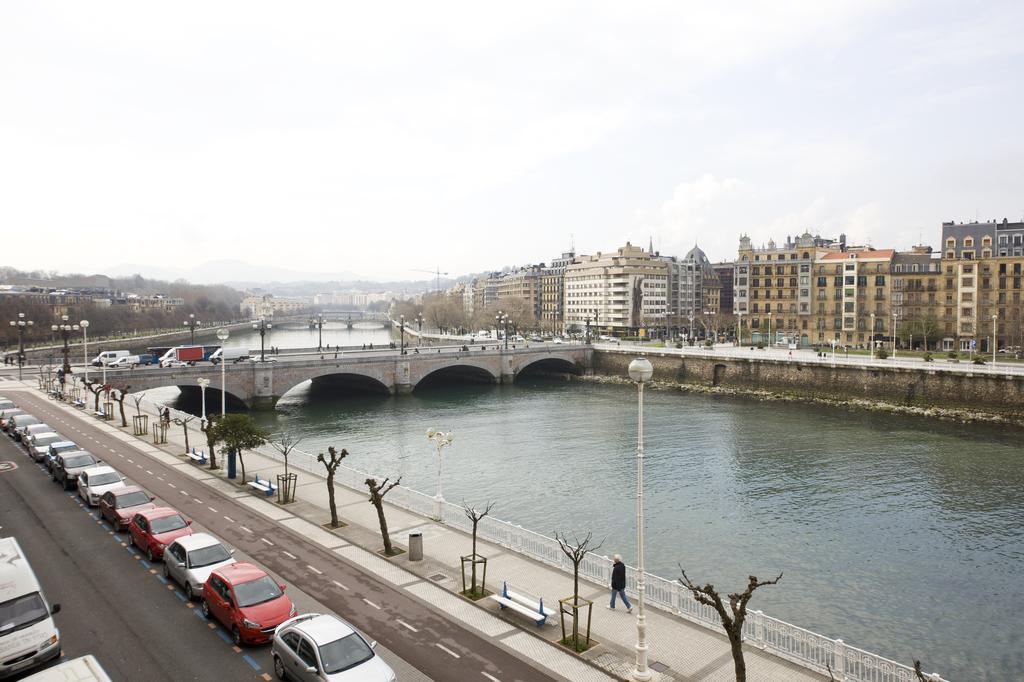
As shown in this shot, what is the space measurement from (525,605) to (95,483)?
67.7ft

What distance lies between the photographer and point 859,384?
72875mm

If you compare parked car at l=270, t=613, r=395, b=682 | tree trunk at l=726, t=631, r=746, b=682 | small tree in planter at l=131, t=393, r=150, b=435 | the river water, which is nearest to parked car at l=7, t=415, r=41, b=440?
small tree in planter at l=131, t=393, r=150, b=435

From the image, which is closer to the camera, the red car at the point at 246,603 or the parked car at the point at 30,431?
the red car at the point at 246,603

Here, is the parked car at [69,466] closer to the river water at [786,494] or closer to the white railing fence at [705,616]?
the white railing fence at [705,616]

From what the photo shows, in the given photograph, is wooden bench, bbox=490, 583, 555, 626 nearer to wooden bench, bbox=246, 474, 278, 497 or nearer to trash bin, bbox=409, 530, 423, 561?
trash bin, bbox=409, 530, 423, 561

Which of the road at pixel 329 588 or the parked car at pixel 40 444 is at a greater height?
the parked car at pixel 40 444

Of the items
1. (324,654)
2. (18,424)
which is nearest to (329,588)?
(324,654)

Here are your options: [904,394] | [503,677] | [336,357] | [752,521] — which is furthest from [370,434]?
[904,394]

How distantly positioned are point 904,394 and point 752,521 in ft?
148

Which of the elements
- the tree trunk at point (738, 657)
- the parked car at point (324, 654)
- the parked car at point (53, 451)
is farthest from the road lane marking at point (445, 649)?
the parked car at point (53, 451)

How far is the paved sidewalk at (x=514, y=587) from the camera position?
1588cm

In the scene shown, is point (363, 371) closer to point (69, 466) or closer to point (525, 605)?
point (69, 466)

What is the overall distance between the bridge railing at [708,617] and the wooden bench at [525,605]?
2.87m

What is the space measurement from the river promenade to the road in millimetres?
579
